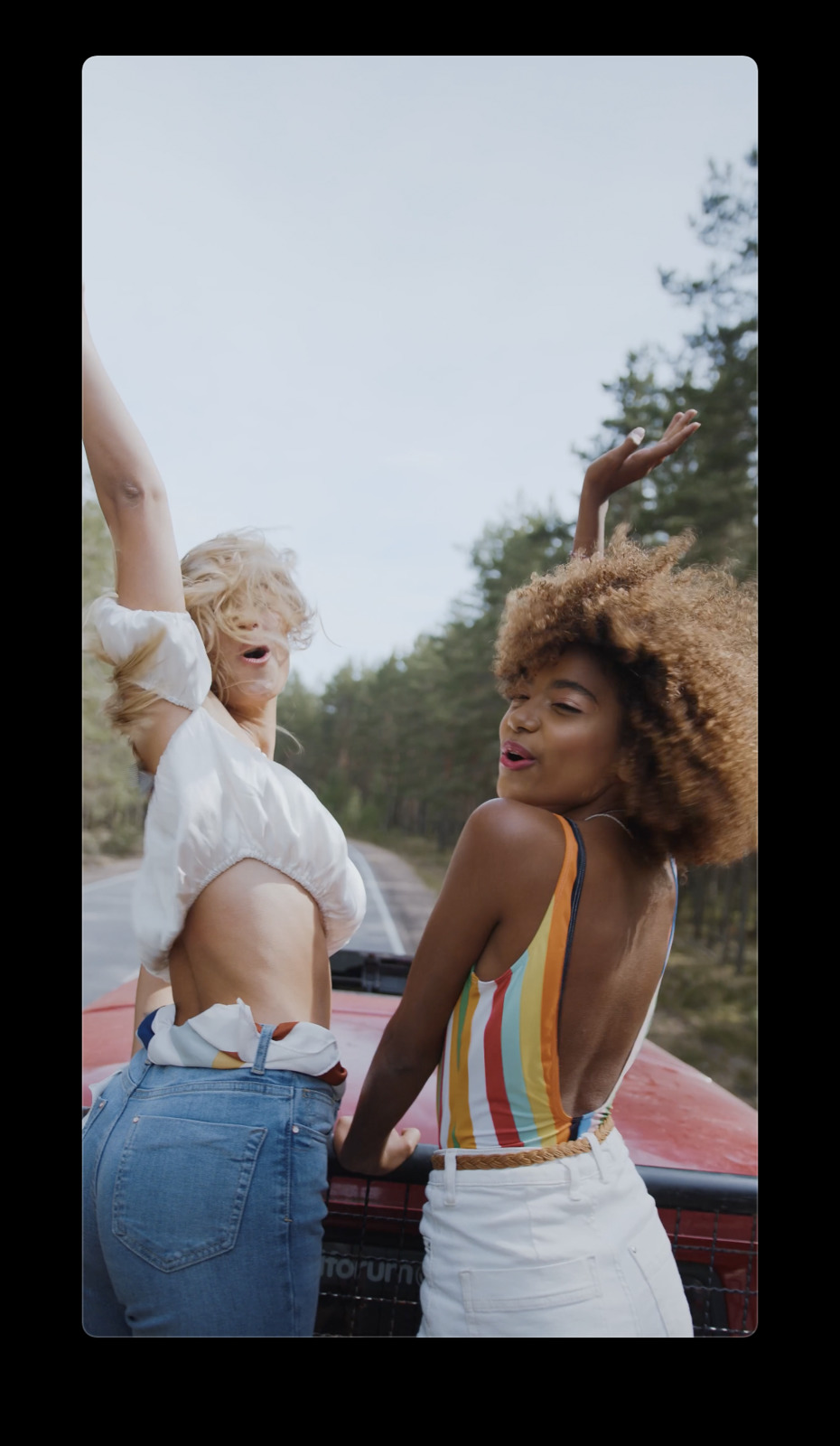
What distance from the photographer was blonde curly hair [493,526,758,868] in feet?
4.84

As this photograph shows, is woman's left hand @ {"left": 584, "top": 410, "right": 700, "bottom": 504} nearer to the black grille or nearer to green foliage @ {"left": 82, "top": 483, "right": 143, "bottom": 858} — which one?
green foliage @ {"left": 82, "top": 483, "right": 143, "bottom": 858}

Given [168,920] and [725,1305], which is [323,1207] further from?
[725,1305]

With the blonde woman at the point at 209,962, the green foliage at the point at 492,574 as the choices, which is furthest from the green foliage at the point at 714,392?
the blonde woman at the point at 209,962

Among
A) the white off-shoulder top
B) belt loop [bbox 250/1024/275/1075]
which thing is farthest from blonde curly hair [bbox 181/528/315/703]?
belt loop [bbox 250/1024/275/1075]

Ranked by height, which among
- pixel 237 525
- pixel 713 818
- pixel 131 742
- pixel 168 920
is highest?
pixel 237 525

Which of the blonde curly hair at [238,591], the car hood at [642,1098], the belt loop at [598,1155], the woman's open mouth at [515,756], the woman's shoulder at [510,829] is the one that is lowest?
the car hood at [642,1098]

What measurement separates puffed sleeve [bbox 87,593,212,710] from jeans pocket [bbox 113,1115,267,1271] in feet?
2.13

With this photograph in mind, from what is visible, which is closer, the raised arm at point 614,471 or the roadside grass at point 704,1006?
the raised arm at point 614,471

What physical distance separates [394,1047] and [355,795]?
0.84 meters

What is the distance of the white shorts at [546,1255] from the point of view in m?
1.34

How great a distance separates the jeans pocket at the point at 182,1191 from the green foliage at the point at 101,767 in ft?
1.93

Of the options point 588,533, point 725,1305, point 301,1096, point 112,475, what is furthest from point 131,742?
point 725,1305

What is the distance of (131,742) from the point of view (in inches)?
61.7

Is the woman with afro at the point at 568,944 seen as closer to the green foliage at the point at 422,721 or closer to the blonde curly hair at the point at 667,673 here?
the blonde curly hair at the point at 667,673
